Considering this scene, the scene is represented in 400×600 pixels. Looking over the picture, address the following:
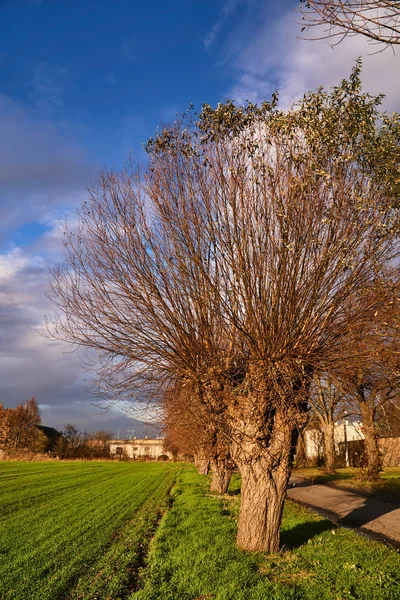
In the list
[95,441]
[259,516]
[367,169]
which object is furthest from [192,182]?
[95,441]

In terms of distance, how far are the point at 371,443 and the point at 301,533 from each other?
18881mm

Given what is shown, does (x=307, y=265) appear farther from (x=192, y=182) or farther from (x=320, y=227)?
(x=192, y=182)

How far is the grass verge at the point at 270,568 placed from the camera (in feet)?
25.0

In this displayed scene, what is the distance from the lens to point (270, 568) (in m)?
9.06

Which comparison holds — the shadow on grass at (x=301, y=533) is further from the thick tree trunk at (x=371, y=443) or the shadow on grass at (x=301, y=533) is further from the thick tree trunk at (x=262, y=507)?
the thick tree trunk at (x=371, y=443)

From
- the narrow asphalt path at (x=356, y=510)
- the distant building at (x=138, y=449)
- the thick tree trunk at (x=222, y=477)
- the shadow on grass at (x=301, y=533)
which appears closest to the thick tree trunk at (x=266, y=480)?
the shadow on grass at (x=301, y=533)

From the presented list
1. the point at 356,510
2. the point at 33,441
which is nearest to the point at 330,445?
the point at 356,510

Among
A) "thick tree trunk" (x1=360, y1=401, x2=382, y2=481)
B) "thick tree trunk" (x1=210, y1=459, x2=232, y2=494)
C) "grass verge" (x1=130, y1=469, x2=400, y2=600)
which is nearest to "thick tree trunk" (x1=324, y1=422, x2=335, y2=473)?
"thick tree trunk" (x1=360, y1=401, x2=382, y2=481)

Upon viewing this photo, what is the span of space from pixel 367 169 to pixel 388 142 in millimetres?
649

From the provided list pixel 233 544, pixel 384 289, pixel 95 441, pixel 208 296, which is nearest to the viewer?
pixel 384 289

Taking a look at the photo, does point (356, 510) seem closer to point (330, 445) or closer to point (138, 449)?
point (330, 445)

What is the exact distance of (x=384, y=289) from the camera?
381 inches

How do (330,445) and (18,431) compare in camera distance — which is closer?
(330,445)

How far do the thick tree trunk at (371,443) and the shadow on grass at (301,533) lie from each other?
15.2 meters
